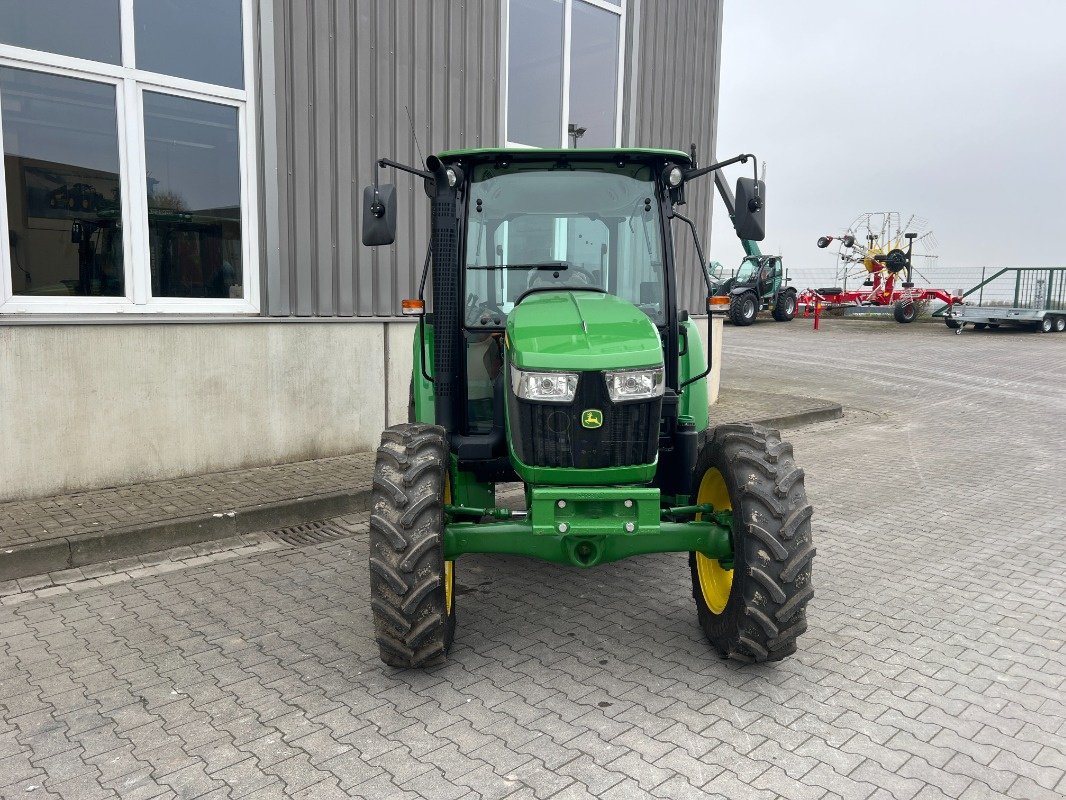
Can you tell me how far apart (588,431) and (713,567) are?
3.75 ft

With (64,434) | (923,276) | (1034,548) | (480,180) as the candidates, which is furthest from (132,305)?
(923,276)

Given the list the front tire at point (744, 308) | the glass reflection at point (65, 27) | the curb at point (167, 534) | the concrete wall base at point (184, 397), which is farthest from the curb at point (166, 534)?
the front tire at point (744, 308)

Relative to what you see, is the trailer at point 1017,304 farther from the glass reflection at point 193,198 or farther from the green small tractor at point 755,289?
the glass reflection at point 193,198

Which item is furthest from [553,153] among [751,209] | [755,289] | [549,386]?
[755,289]

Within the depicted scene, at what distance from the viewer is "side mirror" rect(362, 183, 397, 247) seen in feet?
14.0

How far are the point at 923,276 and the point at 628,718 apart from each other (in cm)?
3281

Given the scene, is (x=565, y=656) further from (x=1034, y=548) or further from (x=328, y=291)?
(x=328, y=291)

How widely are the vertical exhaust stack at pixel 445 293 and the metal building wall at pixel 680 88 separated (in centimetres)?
598

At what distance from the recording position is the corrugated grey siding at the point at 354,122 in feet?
23.7

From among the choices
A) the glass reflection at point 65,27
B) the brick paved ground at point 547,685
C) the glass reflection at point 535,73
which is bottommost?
the brick paved ground at point 547,685

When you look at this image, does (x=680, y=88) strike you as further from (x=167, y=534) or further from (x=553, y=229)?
(x=167, y=534)

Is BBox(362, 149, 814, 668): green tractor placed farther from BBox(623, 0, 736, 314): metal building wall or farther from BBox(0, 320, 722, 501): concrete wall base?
BBox(623, 0, 736, 314): metal building wall

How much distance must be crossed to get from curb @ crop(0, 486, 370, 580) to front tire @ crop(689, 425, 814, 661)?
3.49 metres

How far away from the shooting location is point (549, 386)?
359cm
